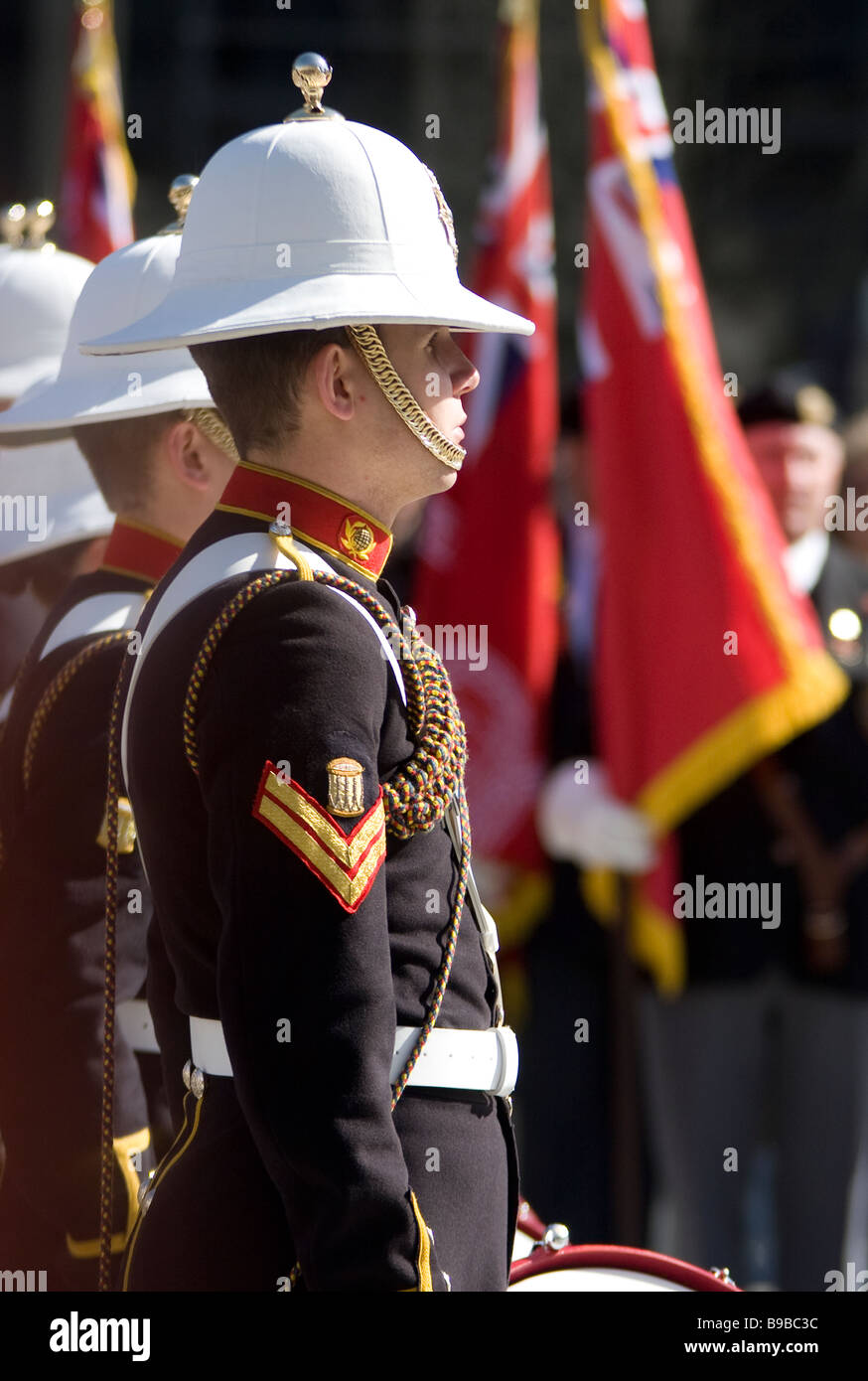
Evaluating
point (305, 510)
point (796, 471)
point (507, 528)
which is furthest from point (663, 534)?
point (305, 510)

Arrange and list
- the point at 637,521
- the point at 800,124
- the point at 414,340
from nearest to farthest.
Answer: the point at 414,340 < the point at 637,521 < the point at 800,124

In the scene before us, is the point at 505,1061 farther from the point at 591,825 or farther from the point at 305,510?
the point at 591,825

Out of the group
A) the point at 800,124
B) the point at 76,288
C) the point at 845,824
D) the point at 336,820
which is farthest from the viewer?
the point at 800,124

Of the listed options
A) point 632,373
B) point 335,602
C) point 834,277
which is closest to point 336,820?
point 335,602

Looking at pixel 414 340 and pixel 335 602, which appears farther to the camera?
pixel 414 340

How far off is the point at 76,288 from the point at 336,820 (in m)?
2.28

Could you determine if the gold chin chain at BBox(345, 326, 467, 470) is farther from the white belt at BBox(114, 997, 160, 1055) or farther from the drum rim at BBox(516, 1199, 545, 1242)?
the white belt at BBox(114, 997, 160, 1055)

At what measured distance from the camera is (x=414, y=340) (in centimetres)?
214

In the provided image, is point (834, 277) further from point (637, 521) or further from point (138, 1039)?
point (138, 1039)

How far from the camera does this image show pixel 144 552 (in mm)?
2990

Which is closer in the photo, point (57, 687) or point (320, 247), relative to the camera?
point (320, 247)

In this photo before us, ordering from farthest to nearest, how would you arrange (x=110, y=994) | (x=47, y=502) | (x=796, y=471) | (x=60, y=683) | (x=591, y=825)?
(x=796, y=471) → (x=591, y=825) → (x=47, y=502) → (x=60, y=683) → (x=110, y=994)

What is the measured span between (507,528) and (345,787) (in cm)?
386

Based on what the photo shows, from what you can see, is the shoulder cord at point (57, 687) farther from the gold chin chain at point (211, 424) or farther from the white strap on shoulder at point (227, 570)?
the white strap on shoulder at point (227, 570)
